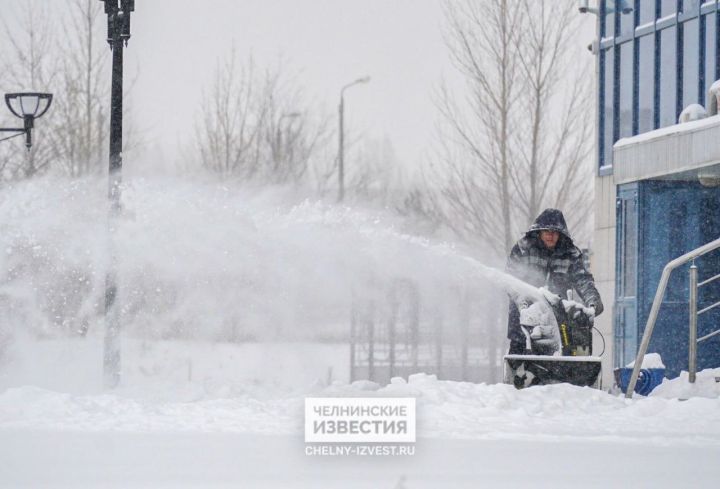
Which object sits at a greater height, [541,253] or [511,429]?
[541,253]

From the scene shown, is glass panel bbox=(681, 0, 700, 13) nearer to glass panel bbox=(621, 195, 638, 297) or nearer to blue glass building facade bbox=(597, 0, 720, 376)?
blue glass building facade bbox=(597, 0, 720, 376)

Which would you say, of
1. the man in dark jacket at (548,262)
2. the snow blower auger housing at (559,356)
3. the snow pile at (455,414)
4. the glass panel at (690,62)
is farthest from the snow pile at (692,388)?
the glass panel at (690,62)

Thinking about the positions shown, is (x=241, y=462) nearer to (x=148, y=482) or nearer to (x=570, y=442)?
(x=148, y=482)

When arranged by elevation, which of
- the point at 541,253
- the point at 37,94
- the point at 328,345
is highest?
the point at 37,94

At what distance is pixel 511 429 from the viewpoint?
37.8 ft

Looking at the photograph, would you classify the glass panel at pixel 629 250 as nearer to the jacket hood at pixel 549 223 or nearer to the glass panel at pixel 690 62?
the glass panel at pixel 690 62

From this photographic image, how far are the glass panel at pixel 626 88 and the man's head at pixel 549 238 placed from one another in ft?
22.2

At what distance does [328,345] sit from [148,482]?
28436 mm

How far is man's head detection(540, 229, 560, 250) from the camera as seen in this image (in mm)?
13953

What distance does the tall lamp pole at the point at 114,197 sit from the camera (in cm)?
1639

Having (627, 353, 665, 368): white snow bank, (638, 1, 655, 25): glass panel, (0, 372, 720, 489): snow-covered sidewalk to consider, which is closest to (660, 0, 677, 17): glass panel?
(638, 1, 655, 25): glass panel

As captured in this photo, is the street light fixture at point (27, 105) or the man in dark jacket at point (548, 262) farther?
the street light fixture at point (27, 105)

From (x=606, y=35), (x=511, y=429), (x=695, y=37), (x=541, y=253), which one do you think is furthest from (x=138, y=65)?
(x=511, y=429)

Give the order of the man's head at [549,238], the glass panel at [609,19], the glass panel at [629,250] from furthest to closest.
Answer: the glass panel at [609,19] → the glass panel at [629,250] → the man's head at [549,238]
